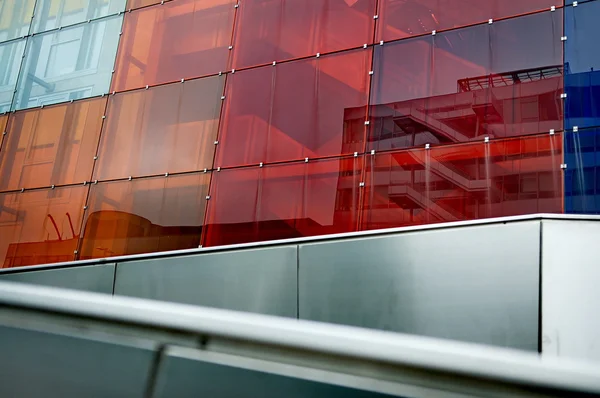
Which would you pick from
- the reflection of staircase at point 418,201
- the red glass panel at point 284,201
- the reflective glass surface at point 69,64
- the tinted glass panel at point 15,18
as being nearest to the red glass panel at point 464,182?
the reflection of staircase at point 418,201

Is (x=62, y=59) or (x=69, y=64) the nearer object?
(x=69, y=64)

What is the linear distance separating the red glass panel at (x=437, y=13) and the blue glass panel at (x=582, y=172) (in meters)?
2.29

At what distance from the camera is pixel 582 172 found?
873 cm

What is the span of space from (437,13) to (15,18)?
11718 mm

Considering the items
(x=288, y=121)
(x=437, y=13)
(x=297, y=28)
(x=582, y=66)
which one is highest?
(x=297, y=28)

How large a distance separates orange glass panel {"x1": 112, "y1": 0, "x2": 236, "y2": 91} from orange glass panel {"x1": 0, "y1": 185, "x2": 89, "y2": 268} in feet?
8.92

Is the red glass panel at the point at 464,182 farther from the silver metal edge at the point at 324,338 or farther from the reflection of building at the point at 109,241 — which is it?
the silver metal edge at the point at 324,338

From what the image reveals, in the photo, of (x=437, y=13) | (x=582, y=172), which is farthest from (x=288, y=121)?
(x=582, y=172)

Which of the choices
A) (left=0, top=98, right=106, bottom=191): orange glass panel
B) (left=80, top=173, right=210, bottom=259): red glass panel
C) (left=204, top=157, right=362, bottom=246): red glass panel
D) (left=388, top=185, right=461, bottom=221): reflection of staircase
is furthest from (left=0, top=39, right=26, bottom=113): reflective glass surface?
(left=388, top=185, right=461, bottom=221): reflection of staircase

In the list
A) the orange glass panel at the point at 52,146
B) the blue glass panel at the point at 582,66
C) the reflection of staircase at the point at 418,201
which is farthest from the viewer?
the orange glass panel at the point at 52,146

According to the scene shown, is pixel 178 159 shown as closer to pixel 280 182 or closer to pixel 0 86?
pixel 280 182

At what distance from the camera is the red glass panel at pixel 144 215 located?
1159 cm

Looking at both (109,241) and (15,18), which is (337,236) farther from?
(15,18)

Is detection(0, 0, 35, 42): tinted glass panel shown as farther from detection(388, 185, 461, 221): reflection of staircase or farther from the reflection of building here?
detection(388, 185, 461, 221): reflection of staircase
